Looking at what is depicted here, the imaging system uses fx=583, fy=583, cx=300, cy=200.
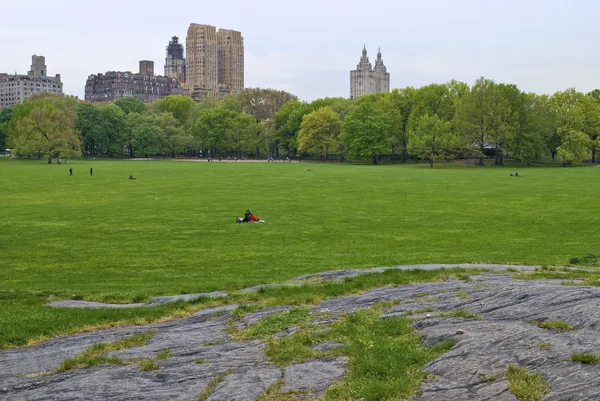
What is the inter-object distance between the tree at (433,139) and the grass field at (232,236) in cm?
5832

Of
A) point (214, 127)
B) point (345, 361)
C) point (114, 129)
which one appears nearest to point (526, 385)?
point (345, 361)

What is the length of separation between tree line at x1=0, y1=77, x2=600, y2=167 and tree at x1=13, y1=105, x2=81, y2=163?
0.23 metres

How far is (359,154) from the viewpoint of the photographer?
134625mm

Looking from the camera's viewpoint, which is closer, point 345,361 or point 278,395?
point 278,395

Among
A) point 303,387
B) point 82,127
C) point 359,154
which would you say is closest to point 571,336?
point 303,387

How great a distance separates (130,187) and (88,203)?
14.9 m

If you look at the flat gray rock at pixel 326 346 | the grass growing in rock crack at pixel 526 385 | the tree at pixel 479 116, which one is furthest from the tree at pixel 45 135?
the grass growing in rock crack at pixel 526 385

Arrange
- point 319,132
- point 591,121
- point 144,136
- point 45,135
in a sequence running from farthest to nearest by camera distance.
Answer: point 144,136, point 319,132, point 45,135, point 591,121

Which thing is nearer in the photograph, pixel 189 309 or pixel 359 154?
pixel 189 309

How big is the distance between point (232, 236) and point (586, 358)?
24.6 metres

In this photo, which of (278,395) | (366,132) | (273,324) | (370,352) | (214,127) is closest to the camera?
(278,395)

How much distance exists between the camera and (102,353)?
13.2 meters

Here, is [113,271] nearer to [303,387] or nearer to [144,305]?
[144,305]

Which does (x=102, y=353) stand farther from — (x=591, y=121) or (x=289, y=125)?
(x=289, y=125)
